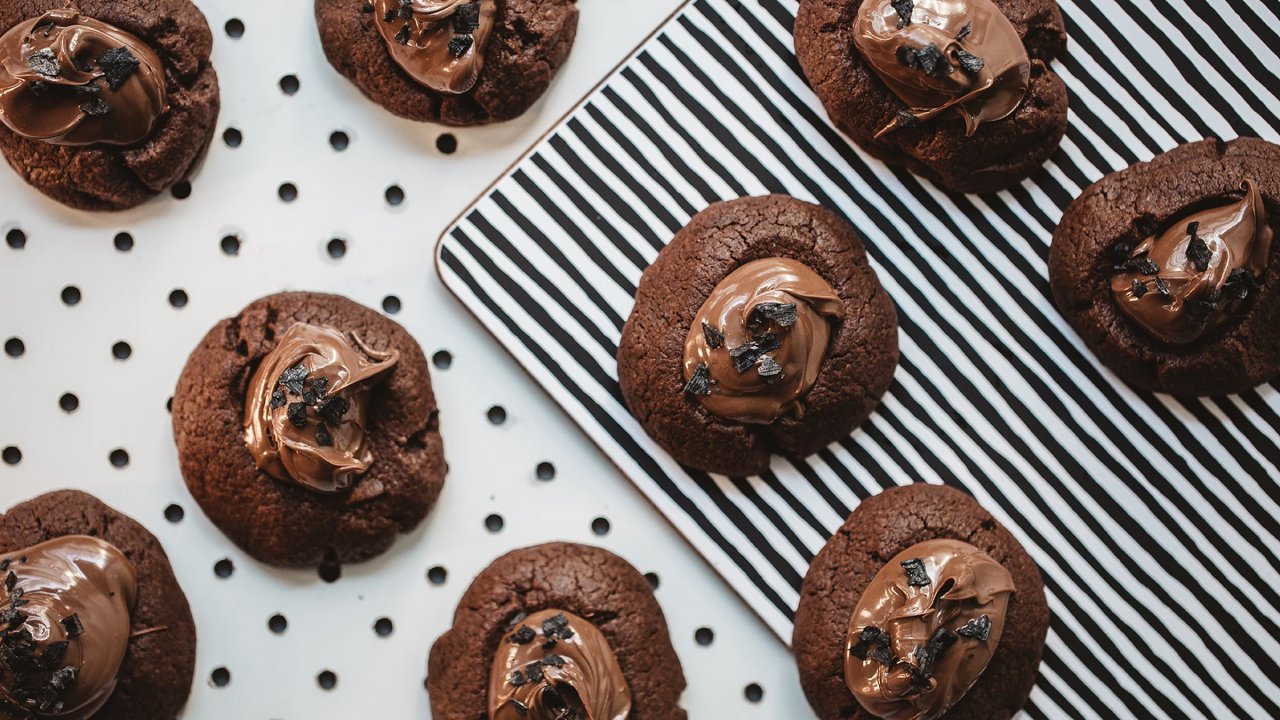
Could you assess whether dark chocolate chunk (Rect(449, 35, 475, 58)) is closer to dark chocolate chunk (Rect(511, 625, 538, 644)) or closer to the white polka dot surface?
the white polka dot surface

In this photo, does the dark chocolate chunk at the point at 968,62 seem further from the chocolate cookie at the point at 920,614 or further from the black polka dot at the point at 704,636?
the black polka dot at the point at 704,636

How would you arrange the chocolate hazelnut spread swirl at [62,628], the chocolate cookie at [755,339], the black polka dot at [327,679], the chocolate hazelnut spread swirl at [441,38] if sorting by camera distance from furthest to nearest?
the black polka dot at [327,679] < the chocolate hazelnut spread swirl at [441,38] < the chocolate cookie at [755,339] < the chocolate hazelnut spread swirl at [62,628]

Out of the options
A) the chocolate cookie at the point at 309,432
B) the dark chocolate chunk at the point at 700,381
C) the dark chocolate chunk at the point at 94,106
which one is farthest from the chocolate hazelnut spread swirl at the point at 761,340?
the dark chocolate chunk at the point at 94,106

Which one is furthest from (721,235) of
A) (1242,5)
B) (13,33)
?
(13,33)

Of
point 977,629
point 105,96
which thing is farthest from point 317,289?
point 977,629


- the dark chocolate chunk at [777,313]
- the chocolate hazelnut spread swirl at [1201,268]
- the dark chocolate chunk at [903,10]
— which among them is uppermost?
the dark chocolate chunk at [903,10]
